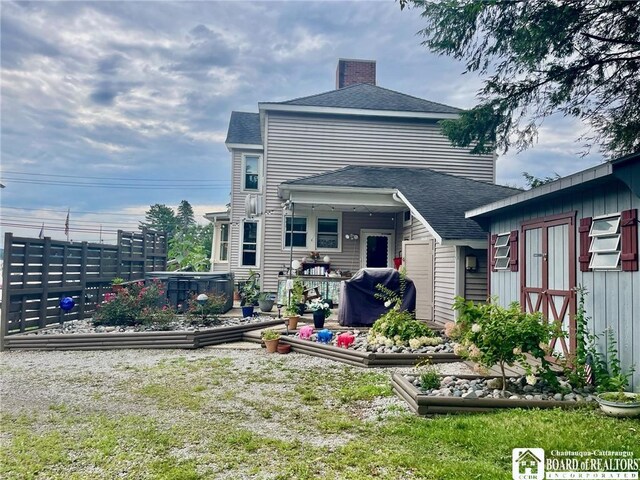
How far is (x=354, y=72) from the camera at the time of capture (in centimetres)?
1795

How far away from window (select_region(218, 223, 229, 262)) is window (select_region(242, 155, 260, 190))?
2560 mm

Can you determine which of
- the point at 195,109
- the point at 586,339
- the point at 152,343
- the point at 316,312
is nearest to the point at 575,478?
the point at 586,339

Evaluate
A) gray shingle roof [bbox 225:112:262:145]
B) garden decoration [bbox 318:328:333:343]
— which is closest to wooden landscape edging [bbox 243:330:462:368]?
garden decoration [bbox 318:328:333:343]

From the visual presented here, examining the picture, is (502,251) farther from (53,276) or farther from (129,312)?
(53,276)

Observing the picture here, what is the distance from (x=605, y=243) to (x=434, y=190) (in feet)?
24.4

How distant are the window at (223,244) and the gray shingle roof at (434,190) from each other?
7264mm

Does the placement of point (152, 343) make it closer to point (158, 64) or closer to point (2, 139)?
point (2, 139)

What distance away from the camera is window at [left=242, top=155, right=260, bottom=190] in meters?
16.6

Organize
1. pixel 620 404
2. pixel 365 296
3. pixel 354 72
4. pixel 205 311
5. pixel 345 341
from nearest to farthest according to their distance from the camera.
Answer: pixel 620 404 → pixel 345 341 → pixel 205 311 → pixel 365 296 → pixel 354 72

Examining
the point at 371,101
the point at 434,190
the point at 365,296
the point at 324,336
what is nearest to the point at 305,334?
the point at 324,336

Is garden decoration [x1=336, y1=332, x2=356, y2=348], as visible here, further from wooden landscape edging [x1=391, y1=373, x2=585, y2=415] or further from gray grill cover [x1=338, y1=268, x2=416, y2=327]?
wooden landscape edging [x1=391, y1=373, x2=585, y2=415]

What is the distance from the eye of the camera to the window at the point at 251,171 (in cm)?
1659

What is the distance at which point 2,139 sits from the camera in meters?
6.67

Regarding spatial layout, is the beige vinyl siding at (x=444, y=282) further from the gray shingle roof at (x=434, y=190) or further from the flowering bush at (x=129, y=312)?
the flowering bush at (x=129, y=312)
